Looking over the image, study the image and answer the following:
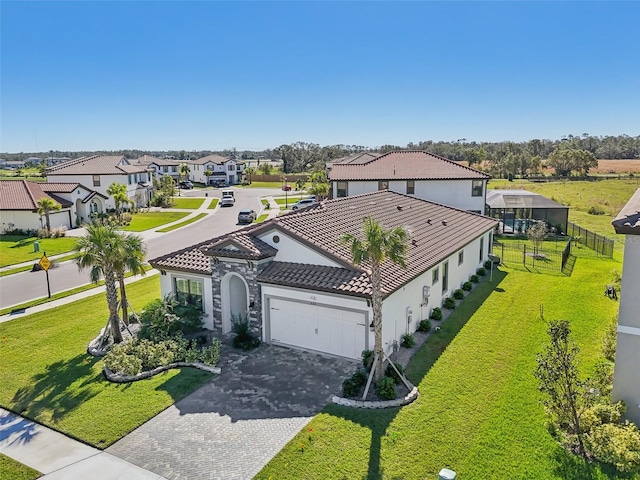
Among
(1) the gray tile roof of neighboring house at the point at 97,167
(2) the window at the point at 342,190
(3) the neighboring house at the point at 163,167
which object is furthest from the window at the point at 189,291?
(3) the neighboring house at the point at 163,167

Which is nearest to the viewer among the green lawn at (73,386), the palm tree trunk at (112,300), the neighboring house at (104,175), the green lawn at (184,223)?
the green lawn at (73,386)

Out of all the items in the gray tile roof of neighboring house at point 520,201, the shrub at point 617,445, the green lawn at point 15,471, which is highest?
the gray tile roof of neighboring house at point 520,201

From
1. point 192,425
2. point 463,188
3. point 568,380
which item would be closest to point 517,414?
point 568,380

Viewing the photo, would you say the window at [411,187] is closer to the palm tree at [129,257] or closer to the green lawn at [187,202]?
the palm tree at [129,257]

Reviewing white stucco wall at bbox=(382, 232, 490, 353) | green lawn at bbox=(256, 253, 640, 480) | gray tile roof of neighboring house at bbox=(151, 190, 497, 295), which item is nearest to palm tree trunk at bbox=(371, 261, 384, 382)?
gray tile roof of neighboring house at bbox=(151, 190, 497, 295)

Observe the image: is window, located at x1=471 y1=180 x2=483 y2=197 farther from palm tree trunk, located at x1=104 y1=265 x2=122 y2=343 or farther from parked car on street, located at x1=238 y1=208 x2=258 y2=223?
palm tree trunk, located at x1=104 y1=265 x2=122 y2=343

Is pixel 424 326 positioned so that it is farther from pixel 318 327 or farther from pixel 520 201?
pixel 520 201
